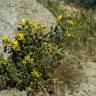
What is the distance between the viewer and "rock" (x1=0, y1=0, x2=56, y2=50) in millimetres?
6363

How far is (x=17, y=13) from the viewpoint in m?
6.73

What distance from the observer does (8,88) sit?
19.5 feet

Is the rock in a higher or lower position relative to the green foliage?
higher

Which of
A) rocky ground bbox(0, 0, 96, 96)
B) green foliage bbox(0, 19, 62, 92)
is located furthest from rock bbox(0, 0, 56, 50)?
green foliage bbox(0, 19, 62, 92)

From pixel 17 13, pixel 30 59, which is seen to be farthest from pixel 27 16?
pixel 30 59

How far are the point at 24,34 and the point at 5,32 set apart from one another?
0.30 m

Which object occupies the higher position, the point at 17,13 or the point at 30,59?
the point at 17,13

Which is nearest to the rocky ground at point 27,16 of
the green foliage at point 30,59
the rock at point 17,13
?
the rock at point 17,13

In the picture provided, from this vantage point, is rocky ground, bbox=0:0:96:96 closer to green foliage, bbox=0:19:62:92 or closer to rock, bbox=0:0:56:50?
rock, bbox=0:0:56:50

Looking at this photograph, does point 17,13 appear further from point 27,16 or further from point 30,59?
point 30,59

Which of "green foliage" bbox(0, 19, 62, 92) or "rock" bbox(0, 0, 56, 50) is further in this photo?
"rock" bbox(0, 0, 56, 50)

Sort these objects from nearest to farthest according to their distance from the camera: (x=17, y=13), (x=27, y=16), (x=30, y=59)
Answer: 1. (x=30, y=59)
2. (x=17, y=13)
3. (x=27, y=16)

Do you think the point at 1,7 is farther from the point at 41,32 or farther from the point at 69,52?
the point at 69,52

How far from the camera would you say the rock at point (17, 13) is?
6363 millimetres
